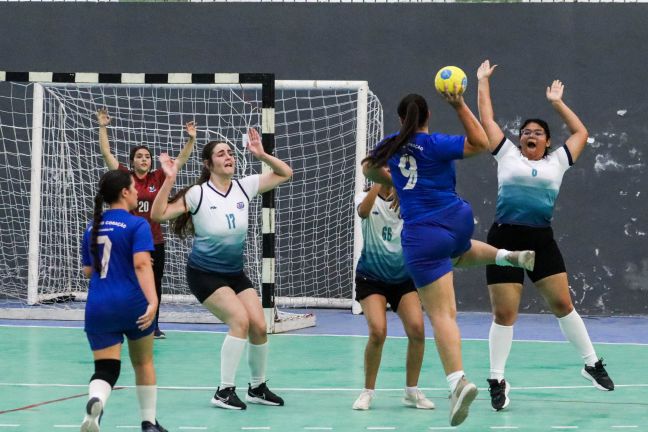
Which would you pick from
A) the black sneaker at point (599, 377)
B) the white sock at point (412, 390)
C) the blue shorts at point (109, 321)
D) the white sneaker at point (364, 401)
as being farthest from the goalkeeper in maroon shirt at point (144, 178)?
the blue shorts at point (109, 321)

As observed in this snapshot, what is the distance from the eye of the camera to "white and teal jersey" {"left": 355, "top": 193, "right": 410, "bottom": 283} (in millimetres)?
9320

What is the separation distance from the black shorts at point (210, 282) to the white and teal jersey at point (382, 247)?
0.96 m

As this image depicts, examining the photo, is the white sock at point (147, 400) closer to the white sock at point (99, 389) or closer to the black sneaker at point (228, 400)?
the white sock at point (99, 389)

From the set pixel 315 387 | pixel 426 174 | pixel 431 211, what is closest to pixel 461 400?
pixel 431 211

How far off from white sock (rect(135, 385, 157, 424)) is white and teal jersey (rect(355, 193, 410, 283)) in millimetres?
2167

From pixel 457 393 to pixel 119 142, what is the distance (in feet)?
33.1

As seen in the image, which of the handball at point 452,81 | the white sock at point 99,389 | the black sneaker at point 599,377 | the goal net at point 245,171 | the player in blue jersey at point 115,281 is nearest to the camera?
the white sock at point 99,389

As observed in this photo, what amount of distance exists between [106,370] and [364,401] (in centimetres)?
235

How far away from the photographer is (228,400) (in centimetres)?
934

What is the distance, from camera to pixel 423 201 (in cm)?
812

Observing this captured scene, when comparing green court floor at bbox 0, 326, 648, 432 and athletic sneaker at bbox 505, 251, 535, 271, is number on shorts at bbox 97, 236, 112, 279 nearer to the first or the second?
green court floor at bbox 0, 326, 648, 432

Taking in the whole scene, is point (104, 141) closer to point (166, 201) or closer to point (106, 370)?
point (166, 201)

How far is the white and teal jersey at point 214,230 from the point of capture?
9.52 metres

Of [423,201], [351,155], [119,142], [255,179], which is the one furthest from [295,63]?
[423,201]
